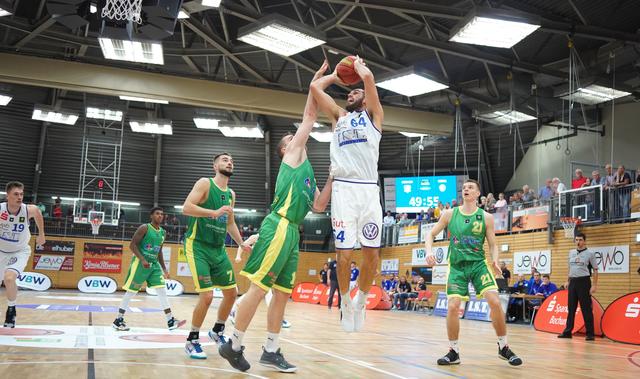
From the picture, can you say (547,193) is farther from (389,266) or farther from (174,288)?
(174,288)

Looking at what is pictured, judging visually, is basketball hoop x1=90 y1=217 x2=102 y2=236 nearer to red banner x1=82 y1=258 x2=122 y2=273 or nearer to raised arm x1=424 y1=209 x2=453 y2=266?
red banner x1=82 y1=258 x2=122 y2=273

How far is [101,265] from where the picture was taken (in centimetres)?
3259

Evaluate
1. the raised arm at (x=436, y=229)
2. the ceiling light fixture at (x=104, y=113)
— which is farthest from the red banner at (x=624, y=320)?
the ceiling light fixture at (x=104, y=113)

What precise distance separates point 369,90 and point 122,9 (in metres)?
9.99

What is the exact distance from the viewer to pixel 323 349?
315 inches

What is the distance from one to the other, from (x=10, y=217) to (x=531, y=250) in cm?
1592

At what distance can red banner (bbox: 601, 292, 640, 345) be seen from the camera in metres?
12.1

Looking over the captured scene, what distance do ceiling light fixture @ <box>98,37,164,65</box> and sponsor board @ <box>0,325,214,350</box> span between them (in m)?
10.9

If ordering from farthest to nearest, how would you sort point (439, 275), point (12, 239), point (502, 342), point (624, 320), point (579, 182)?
point (439, 275) → point (579, 182) → point (624, 320) → point (12, 239) → point (502, 342)

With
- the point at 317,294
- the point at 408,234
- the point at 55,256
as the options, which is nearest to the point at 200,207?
the point at 408,234

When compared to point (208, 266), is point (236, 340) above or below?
below

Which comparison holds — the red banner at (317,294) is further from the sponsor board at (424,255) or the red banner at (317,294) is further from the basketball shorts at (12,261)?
the basketball shorts at (12,261)

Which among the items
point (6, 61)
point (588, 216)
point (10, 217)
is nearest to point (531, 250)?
point (588, 216)

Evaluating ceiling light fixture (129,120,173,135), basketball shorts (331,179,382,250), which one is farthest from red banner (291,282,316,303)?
basketball shorts (331,179,382,250)
